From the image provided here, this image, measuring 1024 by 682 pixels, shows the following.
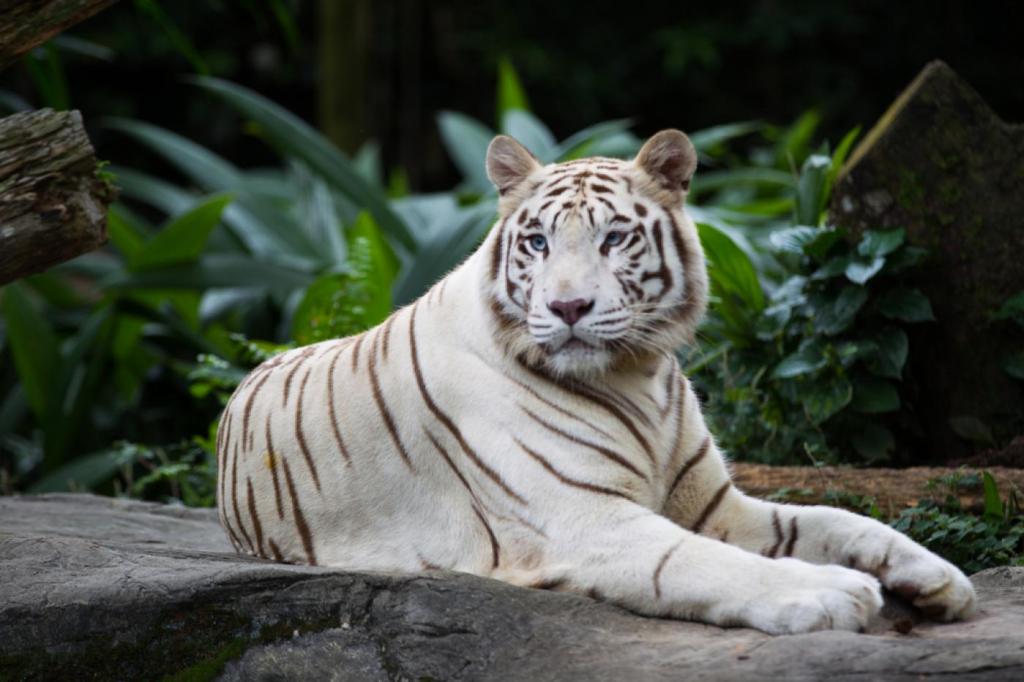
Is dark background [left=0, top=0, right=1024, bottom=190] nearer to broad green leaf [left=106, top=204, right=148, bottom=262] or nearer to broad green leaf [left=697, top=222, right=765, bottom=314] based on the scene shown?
broad green leaf [left=106, top=204, right=148, bottom=262]

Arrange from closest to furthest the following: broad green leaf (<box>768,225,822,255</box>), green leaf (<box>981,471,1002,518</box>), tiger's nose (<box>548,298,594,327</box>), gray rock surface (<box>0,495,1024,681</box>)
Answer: gray rock surface (<box>0,495,1024,681</box>)
tiger's nose (<box>548,298,594,327</box>)
green leaf (<box>981,471,1002,518</box>)
broad green leaf (<box>768,225,822,255</box>)

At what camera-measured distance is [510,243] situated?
3.53m

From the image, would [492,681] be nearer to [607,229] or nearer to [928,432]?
[607,229]

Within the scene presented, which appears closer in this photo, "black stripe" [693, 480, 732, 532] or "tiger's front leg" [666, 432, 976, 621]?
"tiger's front leg" [666, 432, 976, 621]

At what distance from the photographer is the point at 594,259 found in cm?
338

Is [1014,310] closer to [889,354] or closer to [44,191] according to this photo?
[889,354]

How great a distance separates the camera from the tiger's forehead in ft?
11.3

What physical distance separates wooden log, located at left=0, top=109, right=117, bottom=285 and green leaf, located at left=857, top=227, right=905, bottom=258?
284cm

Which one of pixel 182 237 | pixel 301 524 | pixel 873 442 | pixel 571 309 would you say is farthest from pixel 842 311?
pixel 182 237

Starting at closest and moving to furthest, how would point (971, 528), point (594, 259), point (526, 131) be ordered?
point (594, 259), point (971, 528), point (526, 131)

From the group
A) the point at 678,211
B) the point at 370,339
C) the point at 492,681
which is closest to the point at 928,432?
the point at 678,211

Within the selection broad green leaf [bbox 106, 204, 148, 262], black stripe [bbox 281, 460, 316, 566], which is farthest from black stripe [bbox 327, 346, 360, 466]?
broad green leaf [bbox 106, 204, 148, 262]

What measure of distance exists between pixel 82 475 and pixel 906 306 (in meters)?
3.99

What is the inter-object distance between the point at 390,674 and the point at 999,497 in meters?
2.12
